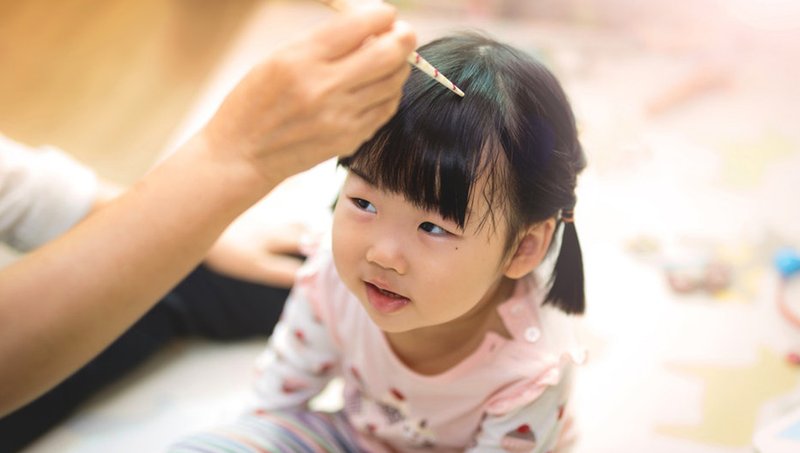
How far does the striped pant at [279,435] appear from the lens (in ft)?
2.41

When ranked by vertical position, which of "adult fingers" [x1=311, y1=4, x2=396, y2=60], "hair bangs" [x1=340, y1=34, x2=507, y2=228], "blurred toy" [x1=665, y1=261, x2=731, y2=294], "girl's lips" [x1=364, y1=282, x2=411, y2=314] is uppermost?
"adult fingers" [x1=311, y1=4, x2=396, y2=60]

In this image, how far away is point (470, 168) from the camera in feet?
1.76

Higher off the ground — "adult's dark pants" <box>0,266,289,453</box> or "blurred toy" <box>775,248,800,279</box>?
"blurred toy" <box>775,248,800,279</box>

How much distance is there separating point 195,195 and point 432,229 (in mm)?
174

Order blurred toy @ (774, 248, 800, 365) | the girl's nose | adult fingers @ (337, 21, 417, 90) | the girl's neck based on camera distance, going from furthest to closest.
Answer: blurred toy @ (774, 248, 800, 365) → the girl's neck → the girl's nose → adult fingers @ (337, 21, 417, 90)

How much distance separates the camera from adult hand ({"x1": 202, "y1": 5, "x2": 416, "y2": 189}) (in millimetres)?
451

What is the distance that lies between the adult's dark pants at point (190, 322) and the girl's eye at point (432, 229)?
0.44 metres

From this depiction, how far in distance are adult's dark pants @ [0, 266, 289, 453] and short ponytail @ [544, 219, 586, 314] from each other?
42 centimetres

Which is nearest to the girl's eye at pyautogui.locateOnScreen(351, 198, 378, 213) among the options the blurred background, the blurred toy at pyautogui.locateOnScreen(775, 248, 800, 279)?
the blurred background

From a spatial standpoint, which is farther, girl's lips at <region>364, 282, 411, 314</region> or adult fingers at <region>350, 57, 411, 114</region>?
girl's lips at <region>364, 282, 411, 314</region>

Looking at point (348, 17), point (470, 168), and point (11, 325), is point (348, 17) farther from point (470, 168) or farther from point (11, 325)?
point (11, 325)

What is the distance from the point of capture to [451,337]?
689 mm

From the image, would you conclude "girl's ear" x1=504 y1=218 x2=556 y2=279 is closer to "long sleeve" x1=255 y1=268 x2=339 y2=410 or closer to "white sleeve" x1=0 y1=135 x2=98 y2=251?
"long sleeve" x1=255 y1=268 x2=339 y2=410

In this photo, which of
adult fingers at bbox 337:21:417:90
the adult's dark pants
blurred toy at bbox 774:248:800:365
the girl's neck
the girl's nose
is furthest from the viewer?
blurred toy at bbox 774:248:800:365
